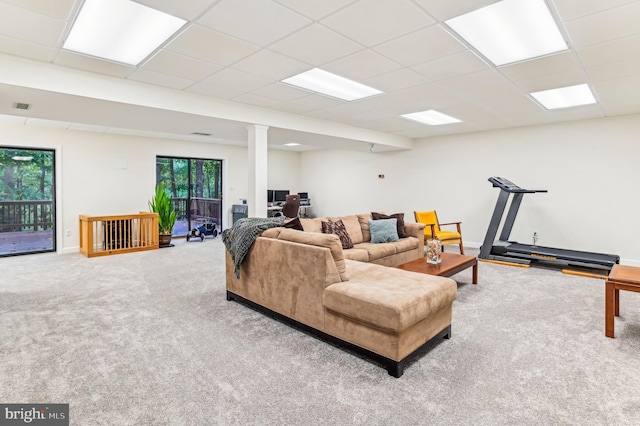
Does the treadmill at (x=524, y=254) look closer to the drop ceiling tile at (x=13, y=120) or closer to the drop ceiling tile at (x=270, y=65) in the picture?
the drop ceiling tile at (x=270, y=65)

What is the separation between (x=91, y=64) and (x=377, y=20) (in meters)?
2.77

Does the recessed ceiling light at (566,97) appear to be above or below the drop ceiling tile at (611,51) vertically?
above

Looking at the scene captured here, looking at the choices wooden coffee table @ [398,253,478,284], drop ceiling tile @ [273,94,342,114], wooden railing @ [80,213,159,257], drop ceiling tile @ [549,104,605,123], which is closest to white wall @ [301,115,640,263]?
drop ceiling tile @ [549,104,605,123]

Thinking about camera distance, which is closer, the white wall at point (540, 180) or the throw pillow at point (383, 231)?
the throw pillow at point (383, 231)

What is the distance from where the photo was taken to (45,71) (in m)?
3.29

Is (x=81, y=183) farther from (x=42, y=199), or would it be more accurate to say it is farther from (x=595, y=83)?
(x=595, y=83)

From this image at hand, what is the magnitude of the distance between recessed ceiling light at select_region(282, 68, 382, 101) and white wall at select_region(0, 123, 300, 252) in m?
5.05

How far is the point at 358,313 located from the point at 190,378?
→ 3.83 ft

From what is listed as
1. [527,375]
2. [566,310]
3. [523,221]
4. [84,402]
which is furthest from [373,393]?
[523,221]

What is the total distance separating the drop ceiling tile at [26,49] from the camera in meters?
2.80

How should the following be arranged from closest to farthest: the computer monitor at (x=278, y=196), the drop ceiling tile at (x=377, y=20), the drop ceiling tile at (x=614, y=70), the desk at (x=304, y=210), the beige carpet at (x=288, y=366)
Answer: the beige carpet at (x=288, y=366) < the drop ceiling tile at (x=377, y=20) < the drop ceiling tile at (x=614, y=70) < the computer monitor at (x=278, y=196) < the desk at (x=304, y=210)

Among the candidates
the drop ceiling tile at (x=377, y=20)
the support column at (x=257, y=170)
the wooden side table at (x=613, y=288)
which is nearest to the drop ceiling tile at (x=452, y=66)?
the drop ceiling tile at (x=377, y=20)

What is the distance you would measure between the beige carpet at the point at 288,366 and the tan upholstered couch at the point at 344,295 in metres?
0.14

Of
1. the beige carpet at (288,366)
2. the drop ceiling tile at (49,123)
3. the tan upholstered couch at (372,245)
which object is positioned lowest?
the beige carpet at (288,366)
